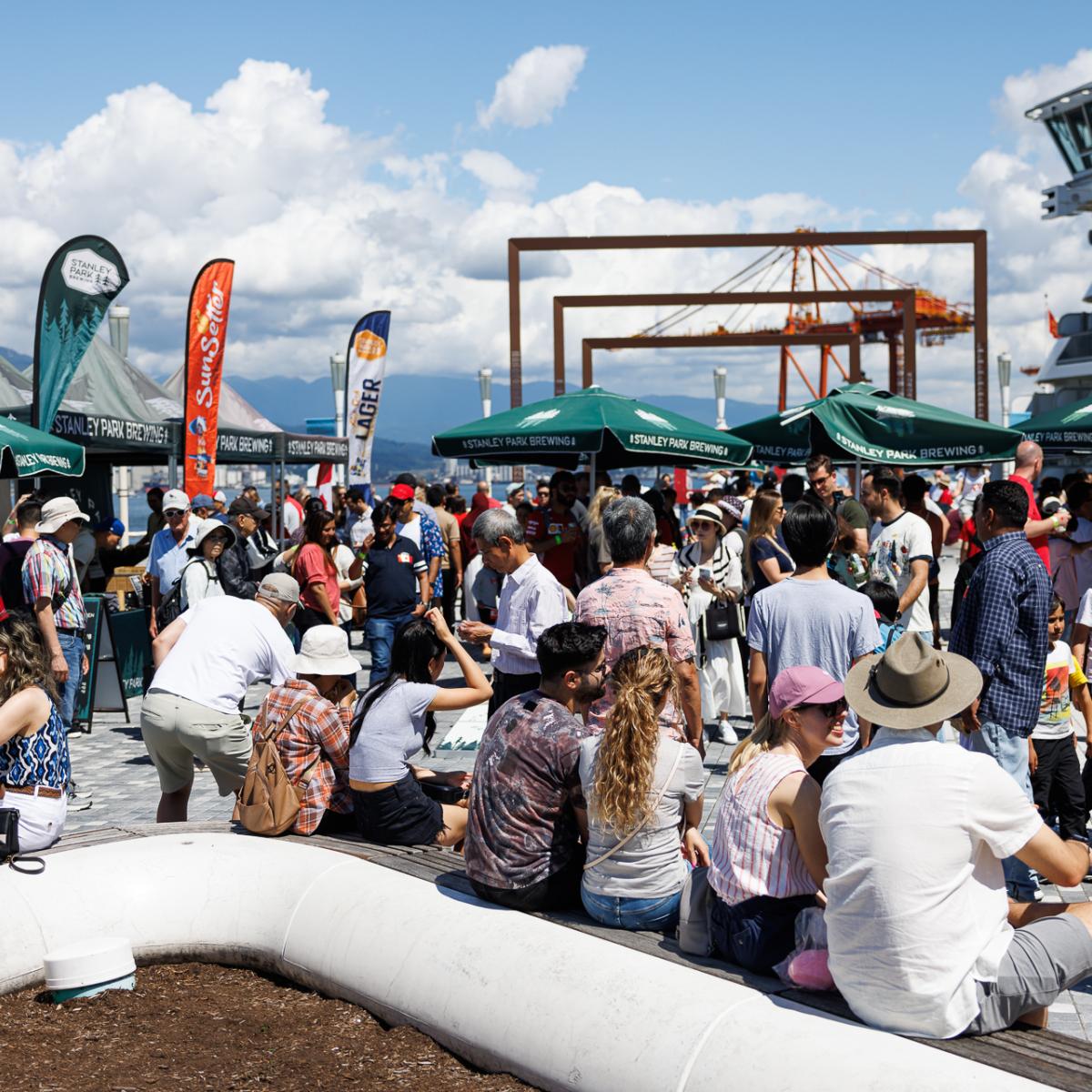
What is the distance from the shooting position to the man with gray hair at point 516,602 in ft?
21.3

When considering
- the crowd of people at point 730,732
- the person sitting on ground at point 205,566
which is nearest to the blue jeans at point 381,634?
the person sitting on ground at point 205,566

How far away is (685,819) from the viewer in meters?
4.62

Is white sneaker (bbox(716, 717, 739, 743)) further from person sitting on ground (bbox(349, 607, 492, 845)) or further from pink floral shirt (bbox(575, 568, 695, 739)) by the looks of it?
person sitting on ground (bbox(349, 607, 492, 845))

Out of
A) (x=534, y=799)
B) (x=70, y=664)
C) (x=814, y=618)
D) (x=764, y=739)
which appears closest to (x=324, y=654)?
(x=534, y=799)

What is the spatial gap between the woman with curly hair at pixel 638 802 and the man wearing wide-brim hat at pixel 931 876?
783 mm

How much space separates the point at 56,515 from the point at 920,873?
22.5 ft

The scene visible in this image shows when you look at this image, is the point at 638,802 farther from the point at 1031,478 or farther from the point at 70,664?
the point at 70,664

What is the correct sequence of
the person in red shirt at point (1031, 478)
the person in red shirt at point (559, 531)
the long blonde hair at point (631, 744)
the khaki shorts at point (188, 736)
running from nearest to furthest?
the long blonde hair at point (631, 744), the khaki shorts at point (188, 736), the person in red shirt at point (1031, 478), the person in red shirt at point (559, 531)

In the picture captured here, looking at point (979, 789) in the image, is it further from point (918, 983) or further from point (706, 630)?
point (706, 630)

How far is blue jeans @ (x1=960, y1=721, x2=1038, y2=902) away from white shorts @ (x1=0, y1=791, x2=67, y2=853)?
155 inches

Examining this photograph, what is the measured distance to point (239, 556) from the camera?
10977mm

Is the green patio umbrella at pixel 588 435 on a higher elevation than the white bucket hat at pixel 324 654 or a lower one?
higher

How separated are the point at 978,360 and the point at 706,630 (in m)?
24.7

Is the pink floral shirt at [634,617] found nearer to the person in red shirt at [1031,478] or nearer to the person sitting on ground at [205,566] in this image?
the person in red shirt at [1031,478]
